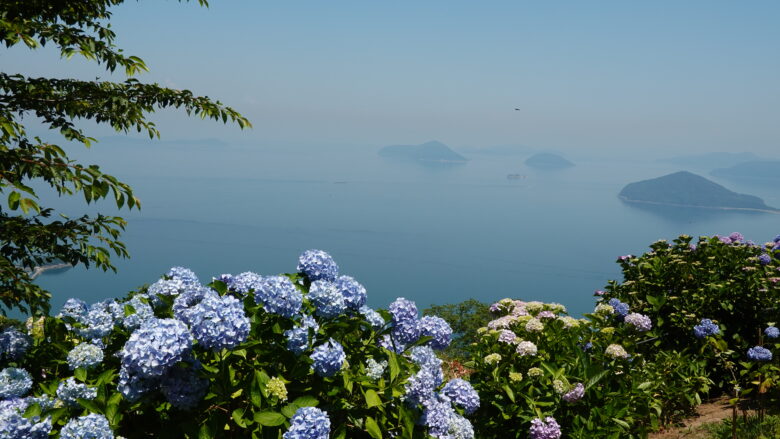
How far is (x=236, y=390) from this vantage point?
2062mm

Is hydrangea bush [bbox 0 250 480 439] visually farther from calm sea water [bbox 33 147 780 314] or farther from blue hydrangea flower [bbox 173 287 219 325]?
calm sea water [bbox 33 147 780 314]

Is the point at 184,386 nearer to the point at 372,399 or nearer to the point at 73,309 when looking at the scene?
the point at 372,399

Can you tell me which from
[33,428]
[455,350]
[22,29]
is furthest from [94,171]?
[455,350]

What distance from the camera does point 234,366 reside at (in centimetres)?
223

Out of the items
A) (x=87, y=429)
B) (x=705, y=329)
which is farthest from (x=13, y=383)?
(x=705, y=329)

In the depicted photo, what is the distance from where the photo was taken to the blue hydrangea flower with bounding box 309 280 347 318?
7.64 ft

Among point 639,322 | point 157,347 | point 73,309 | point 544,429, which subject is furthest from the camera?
point 639,322

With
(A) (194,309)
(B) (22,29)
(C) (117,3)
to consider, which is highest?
(C) (117,3)

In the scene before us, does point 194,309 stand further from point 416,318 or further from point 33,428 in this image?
point 416,318

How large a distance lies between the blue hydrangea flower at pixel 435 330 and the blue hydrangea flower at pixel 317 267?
577mm

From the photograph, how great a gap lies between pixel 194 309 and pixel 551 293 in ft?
362

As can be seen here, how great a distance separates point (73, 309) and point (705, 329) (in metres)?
5.51

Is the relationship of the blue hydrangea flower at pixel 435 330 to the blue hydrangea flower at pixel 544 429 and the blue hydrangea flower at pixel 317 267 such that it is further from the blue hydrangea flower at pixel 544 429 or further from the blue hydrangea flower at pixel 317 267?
the blue hydrangea flower at pixel 544 429

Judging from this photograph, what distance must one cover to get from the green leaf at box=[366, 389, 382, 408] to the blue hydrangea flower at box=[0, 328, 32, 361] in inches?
69.0
